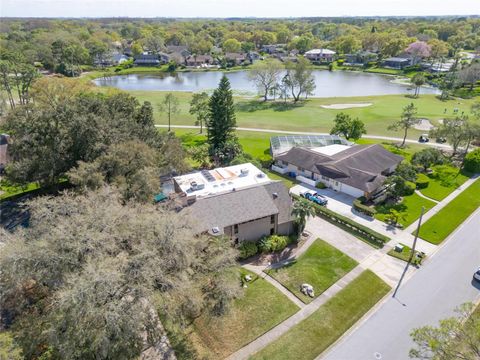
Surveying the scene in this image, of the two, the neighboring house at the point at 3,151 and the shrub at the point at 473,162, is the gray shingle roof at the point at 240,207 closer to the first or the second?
the shrub at the point at 473,162

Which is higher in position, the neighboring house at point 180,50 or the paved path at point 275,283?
the neighboring house at point 180,50

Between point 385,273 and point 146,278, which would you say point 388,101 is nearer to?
point 385,273

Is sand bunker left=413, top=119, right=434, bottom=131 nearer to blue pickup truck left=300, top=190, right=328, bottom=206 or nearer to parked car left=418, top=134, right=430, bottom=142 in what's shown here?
parked car left=418, top=134, right=430, bottom=142

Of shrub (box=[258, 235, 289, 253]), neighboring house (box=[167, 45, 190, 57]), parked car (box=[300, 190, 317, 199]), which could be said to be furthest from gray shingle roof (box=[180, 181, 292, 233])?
neighboring house (box=[167, 45, 190, 57])

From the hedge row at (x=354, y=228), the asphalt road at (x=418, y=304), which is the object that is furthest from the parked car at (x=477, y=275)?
the hedge row at (x=354, y=228)

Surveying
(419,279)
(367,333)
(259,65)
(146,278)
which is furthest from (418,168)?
(259,65)

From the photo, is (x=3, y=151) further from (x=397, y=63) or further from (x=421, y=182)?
(x=397, y=63)
